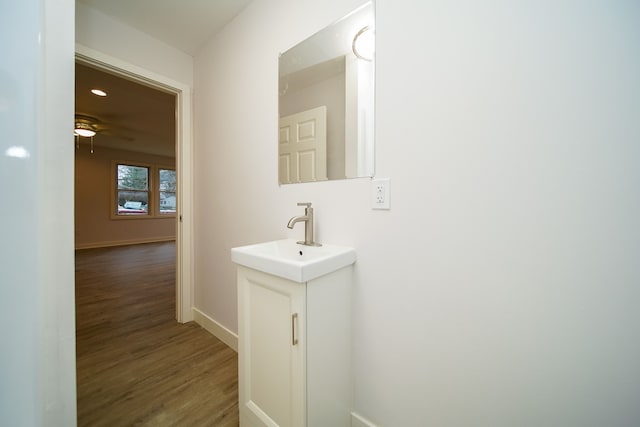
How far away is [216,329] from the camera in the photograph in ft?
6.26

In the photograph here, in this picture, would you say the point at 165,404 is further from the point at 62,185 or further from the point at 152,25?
the point at 152,25

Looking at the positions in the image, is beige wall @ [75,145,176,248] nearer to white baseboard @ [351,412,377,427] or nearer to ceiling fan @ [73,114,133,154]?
ceiling fan @ [73,114,133,154]

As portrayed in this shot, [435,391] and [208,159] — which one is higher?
[208,159]

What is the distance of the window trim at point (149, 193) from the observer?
19.4 ft

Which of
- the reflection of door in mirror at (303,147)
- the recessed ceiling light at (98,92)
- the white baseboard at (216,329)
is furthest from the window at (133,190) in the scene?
the reflection of door in mirror at (303,147)

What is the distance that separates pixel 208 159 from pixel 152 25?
107cm

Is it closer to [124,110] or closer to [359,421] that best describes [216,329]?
[359,421]

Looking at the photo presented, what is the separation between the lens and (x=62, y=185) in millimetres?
746

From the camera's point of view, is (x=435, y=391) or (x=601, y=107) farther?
(x=435, y=391)

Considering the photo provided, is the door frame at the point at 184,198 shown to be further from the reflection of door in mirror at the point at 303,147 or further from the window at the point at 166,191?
the window at the point at 166,191

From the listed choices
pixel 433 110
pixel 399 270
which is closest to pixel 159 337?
pixel 399 270

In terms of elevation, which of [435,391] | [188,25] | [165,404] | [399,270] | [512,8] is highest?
[188,25]

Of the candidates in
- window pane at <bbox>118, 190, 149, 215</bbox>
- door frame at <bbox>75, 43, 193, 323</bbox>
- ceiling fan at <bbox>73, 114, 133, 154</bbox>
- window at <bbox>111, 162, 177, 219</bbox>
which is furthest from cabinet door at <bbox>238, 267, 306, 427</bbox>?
window pane at <bbox>118, 190, 149, 215</bbox>

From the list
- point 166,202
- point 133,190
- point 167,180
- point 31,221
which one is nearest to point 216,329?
point 31,221
